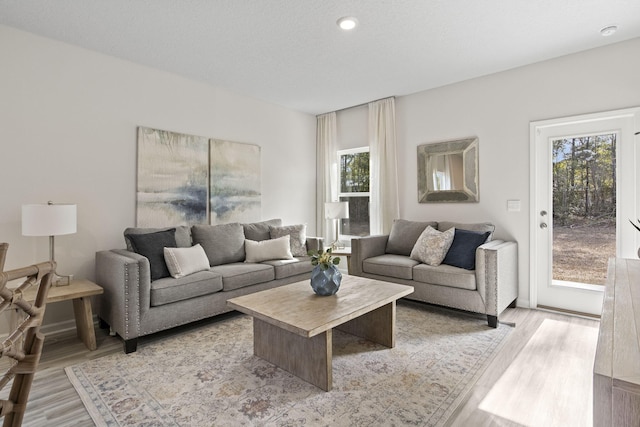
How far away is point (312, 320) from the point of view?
194 centimetres

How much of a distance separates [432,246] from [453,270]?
1.18 ft

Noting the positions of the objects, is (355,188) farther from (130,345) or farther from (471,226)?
(130,345)

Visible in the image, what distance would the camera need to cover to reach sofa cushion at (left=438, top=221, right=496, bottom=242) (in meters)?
3.53

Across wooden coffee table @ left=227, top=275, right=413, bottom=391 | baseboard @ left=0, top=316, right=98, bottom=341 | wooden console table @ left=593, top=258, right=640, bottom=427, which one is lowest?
baseboard @ left=0, top=316, right=98, bottom=341

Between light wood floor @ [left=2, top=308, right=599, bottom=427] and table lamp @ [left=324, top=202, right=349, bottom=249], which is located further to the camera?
table lamp @ [left=324, top=202, right=349, bottom=249]

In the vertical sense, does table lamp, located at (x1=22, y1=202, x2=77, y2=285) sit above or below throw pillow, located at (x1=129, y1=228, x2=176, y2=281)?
above

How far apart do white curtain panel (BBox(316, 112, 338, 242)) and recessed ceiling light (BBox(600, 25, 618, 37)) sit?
322 cm

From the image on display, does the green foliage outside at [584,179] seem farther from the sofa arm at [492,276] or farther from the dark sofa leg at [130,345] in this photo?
the dark sofa leg at [130,345]

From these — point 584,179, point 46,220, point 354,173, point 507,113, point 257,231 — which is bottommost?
point 257,231

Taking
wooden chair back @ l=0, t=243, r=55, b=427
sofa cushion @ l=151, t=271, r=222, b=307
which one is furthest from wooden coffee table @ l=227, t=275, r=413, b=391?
wooden chair back @ l=0, t=243, r=55, b=427

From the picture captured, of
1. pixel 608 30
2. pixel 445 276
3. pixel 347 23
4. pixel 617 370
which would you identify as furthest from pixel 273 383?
pixel 608 30

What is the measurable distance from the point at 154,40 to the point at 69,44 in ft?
2.62

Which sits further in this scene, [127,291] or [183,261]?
[183,261]

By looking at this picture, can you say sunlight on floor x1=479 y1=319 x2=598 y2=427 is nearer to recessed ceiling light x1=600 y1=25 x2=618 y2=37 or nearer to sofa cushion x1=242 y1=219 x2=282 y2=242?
recessed ceiling light x1=600 y1=25 x2=618 y2=37
